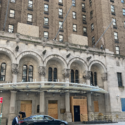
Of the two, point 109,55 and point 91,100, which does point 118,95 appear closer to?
point 91,100

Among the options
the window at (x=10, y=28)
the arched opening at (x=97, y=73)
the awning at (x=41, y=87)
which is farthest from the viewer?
the window at (x=10, y=28)

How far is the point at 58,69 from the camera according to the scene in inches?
1101

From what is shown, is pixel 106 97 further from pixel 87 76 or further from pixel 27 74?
pixel 27 74

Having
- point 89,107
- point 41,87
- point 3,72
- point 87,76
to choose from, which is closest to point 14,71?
point 3,72

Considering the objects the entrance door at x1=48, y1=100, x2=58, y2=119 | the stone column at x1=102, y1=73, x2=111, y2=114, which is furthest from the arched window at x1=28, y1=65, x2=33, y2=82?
the stone column at x1=102, y1=73, x2=111, y2=114

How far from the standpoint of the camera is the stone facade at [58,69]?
2356cm

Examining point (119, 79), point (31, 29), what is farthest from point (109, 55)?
point (31, 29)

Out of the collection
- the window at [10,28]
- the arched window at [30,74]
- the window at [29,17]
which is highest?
the window at [29,17]

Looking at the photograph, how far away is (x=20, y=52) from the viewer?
2433 centimetres

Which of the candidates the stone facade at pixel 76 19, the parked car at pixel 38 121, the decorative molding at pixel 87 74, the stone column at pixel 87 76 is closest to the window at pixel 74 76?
the stone column at pixel 87 76

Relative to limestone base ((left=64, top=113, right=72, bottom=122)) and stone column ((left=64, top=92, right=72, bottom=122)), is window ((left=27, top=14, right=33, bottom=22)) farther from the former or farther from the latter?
limestone base ((left=64, top=113, right=72, bottom=122))

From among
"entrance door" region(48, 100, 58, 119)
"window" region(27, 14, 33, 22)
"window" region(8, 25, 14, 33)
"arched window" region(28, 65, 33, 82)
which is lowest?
"entrance door" region(48, 100, 58, 119)

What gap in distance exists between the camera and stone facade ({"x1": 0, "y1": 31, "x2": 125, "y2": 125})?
77.3 feet

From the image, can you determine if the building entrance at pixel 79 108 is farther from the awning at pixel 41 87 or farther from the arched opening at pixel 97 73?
the arched opening at pixel 97 73
